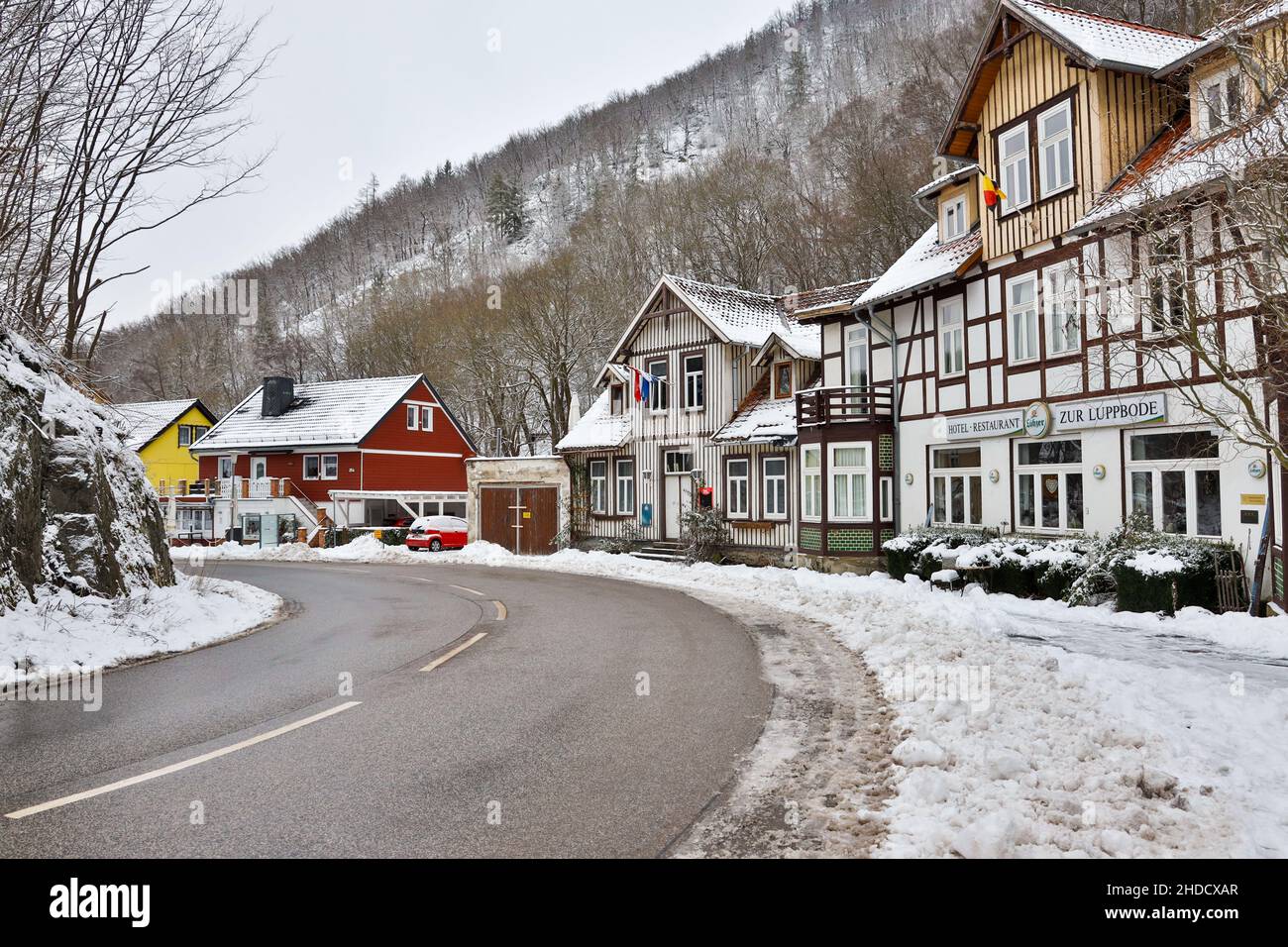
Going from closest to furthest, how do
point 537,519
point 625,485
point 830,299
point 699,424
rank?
point 830,299 → point 699,424 → point 625,485 → point 537,519

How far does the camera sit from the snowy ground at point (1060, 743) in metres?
4.72

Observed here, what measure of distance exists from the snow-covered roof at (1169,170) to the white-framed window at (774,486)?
12.4 m

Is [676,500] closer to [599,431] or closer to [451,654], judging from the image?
[599,431]

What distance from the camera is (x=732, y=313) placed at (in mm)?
30297

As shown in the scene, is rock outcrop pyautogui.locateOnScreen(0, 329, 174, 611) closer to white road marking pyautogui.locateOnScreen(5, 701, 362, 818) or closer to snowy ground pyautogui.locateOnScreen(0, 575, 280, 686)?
snowy ground pyautogui.locateOnScreen(0, 575, 280, 686)

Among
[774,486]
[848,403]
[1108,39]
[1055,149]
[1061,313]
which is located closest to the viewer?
[1108,39]

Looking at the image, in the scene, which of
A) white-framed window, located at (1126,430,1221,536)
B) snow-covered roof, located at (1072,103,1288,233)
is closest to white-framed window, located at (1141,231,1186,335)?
snow-covered roof, located at (1072,103,1288,233)

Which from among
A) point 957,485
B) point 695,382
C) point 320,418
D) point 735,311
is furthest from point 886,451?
point 320,418

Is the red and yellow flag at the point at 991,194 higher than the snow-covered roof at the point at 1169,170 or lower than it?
higher

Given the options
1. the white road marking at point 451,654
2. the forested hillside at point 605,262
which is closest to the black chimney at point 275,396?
the forested hillside at point 605,262

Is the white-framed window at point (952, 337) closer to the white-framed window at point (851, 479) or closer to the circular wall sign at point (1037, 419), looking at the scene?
the circular wall sign at point (1037, 419)

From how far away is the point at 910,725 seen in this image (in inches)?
273

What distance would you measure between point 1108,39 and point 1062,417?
7771 millimetres
